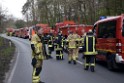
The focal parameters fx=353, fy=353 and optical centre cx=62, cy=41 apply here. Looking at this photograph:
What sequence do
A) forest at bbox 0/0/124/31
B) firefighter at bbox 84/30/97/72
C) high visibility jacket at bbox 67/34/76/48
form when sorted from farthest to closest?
forest at bbox 0/0/124/31, high visibility jacket at bbox 67/34/76/48, firefighter at bbox 84/30/97/72

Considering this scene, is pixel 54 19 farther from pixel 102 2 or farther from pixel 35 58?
pixel 35 58

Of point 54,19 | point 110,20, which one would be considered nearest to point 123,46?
point 110,20

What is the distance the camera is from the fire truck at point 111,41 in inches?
523

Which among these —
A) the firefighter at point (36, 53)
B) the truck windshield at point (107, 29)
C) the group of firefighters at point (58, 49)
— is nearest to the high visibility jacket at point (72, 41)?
the group of firefighters at point (58, 49)

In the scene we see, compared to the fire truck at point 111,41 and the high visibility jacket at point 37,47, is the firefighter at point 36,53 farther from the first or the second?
the fire truck at point 111,41

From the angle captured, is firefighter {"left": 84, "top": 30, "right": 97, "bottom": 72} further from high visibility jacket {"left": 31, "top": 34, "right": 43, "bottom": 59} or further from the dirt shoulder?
high visibility jacket {"left": 31, "top": 34, "right": 43, "bottom": 59}

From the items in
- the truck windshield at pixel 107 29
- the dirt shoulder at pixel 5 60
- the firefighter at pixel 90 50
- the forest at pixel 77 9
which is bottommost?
the dirt shoulder at pixel 5 60

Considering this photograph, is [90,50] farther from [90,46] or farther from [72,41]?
[72,41]

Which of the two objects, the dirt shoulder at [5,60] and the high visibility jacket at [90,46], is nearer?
the high visibility jacket at [90,46]

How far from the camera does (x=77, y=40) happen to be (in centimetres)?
1802

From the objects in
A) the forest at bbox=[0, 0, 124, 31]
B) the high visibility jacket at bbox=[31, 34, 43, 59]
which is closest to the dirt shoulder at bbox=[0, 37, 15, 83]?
the high visibility jacket at bbox=[31, 34, 43, 59]

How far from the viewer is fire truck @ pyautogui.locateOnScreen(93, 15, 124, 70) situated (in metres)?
13.3

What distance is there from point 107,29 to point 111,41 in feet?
3.06

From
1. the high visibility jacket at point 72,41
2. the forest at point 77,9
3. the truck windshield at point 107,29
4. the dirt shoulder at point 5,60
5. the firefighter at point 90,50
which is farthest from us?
the forest at point 77,9
